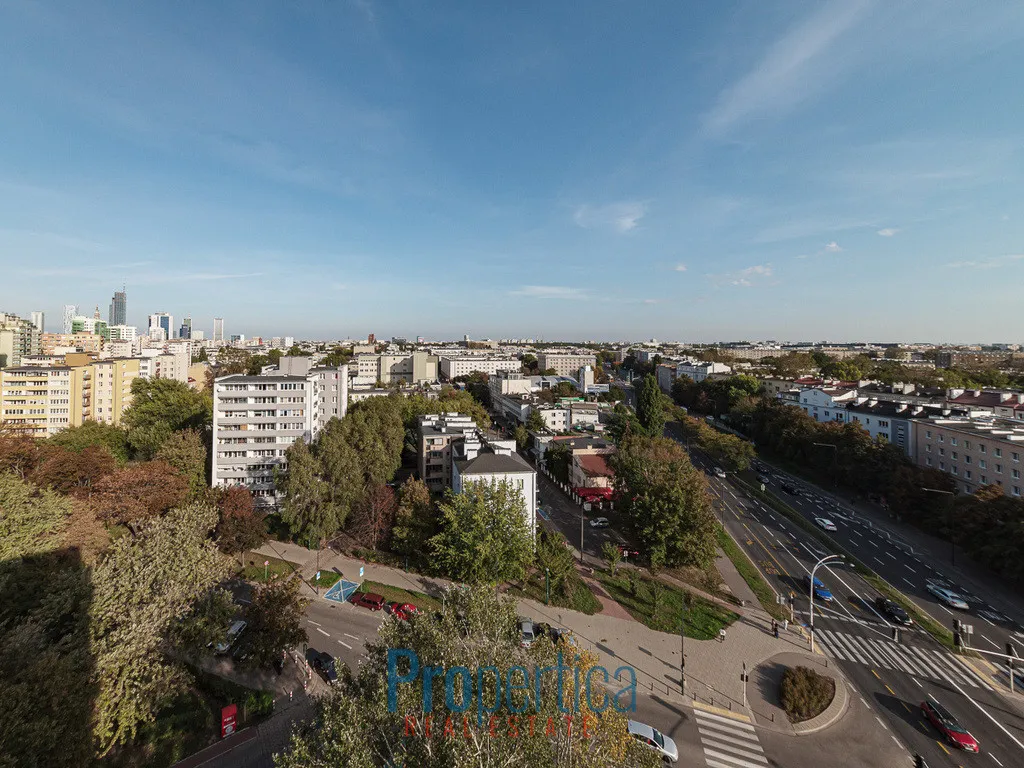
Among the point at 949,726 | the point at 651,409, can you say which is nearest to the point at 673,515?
the point at 949,726

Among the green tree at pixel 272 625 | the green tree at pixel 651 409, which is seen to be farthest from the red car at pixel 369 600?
Answer: the green tree at pixel 651 409

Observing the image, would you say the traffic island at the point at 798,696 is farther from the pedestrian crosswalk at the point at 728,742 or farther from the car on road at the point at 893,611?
the car on road at the point at 893,611

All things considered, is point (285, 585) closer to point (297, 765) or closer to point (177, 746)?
point (177, 746)

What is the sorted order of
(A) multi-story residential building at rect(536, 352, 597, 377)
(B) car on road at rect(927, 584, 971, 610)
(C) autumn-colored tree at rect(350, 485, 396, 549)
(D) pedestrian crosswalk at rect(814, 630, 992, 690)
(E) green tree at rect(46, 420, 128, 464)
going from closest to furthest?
1. (D) pedestrian crosswalk at rect(814, 630, 992, 690)
2. (B) car on road at rect(927, 584, 971, 610)
3. (C) autumn-colored tree at rect(350, 485, 396, 549)
4. (E) green tree at rect(46, 420, 128, 464)
5. (A) multi-story residential building at rect(536, 352, 597, 377)

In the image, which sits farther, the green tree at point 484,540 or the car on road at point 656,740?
the green tree at point 484,540

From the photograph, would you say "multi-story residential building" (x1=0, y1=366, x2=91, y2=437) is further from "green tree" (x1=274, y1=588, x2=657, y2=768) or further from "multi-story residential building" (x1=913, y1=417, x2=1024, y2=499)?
"multi-story residential building" (x1=913, y1=417, x2=1024, y2=499)

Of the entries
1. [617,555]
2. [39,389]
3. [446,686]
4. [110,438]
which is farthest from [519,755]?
[39,389]

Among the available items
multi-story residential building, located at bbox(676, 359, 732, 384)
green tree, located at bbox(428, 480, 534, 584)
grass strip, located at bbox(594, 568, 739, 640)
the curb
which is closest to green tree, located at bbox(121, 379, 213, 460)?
green tree, located at bbox(428, 480, 534, 584)

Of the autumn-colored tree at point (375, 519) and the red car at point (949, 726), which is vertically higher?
the autumn-colored tree at point (375, 519)
